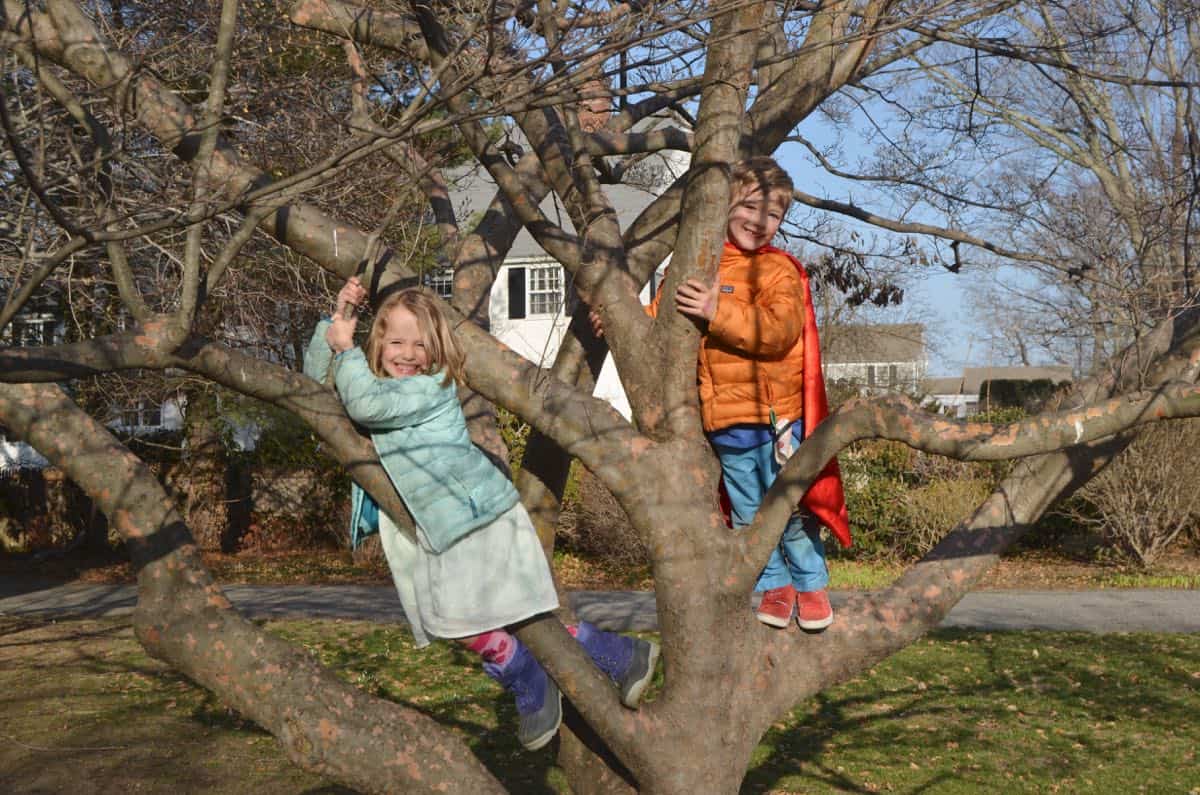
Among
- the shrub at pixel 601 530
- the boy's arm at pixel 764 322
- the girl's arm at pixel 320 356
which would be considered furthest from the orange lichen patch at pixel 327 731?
the shrub at pixel 601 530

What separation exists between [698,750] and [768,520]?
74 cm

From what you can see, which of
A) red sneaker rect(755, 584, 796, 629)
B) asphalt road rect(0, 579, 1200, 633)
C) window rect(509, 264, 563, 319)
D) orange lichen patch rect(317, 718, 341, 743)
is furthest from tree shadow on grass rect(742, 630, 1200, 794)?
window rect(509, 264, 563, 319)

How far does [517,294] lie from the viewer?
86.8 ft

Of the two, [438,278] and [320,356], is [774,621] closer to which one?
[320,356]

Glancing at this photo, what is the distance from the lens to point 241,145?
8.60 meters

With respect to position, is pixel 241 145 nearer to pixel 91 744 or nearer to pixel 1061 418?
pixel 91 744

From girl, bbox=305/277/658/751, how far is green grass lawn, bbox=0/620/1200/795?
3365 mm

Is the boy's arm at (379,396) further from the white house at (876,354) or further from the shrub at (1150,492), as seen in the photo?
the white house at (876,354)

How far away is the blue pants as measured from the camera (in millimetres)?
3787

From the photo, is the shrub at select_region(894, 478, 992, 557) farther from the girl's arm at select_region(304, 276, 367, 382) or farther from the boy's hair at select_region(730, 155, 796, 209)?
the girl's arm at select_region(304, 276, 367, 382)

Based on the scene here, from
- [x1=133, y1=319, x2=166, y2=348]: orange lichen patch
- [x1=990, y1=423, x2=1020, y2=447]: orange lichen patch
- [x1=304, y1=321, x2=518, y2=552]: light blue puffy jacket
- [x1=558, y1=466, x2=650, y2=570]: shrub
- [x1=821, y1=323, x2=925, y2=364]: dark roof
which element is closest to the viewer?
[x1=133, y1=319, x2=166, y2=348]: orange lichen patch

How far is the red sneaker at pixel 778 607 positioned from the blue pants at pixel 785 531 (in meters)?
0.03

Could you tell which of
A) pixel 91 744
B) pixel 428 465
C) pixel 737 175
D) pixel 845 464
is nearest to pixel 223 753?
pixel 91 744

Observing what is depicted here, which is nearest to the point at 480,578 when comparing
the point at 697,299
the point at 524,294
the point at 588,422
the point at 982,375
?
the point at 588,422
